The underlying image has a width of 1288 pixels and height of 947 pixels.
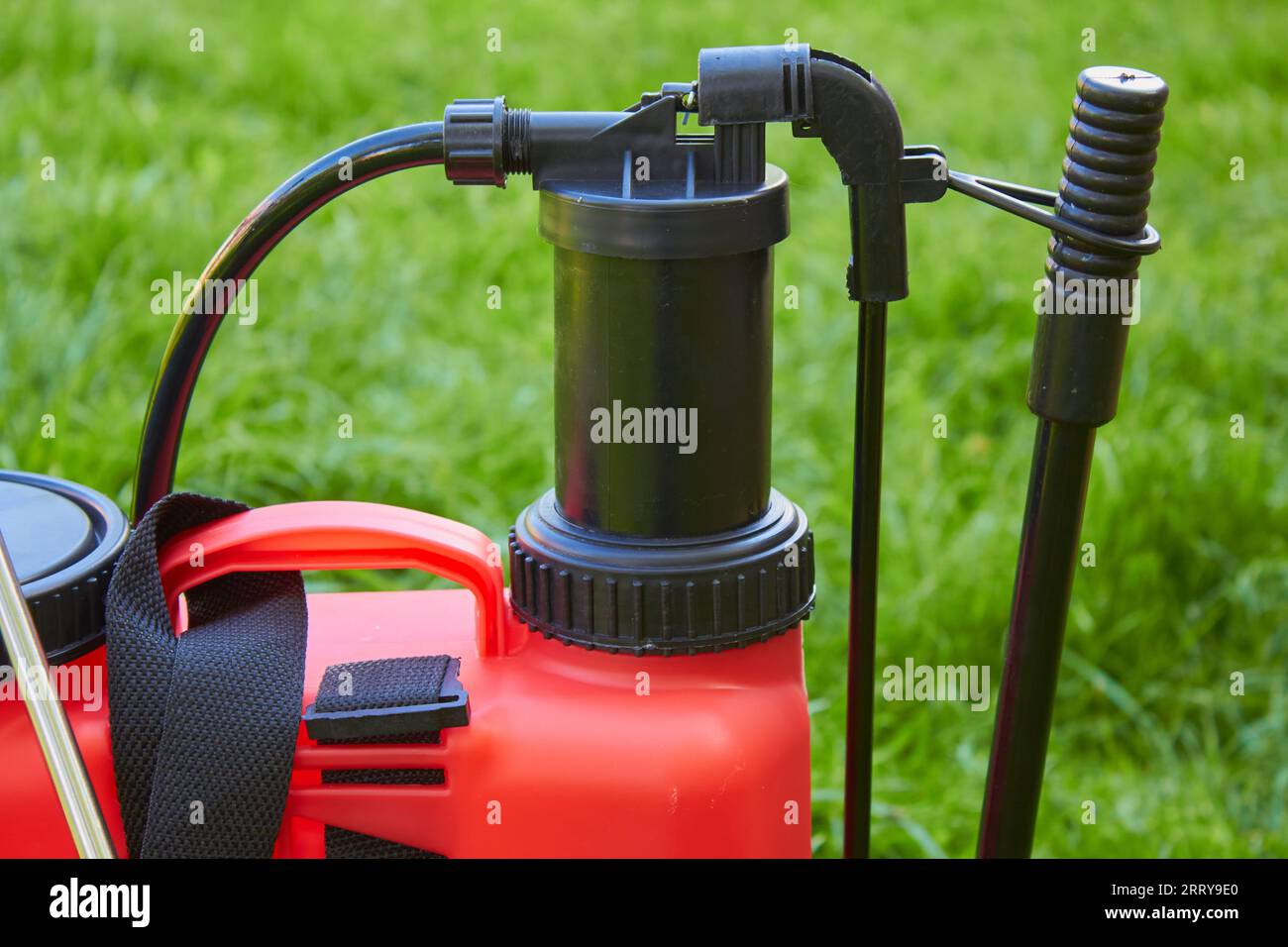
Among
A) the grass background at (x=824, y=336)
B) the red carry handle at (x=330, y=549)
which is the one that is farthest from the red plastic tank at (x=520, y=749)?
the grass background at (x=824, y=336)

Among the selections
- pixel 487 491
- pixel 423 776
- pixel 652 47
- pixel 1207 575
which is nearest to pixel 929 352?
pixel 1207 575

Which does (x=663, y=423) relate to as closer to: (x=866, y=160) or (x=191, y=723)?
(x=866, y=160)

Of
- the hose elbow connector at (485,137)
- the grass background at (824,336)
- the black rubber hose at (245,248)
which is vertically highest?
the hose elbow connector at (485,137)

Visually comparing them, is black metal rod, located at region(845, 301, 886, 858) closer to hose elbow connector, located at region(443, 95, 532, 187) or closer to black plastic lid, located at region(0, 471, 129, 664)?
hose elbow connector, located at region(443, 95, 532, 187)

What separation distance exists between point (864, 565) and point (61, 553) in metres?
0.61

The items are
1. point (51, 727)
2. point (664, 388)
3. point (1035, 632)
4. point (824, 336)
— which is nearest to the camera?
point (51, 727)

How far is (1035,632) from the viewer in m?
1.15

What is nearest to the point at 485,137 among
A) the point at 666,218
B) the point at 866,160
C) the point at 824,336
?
the point at 666,218

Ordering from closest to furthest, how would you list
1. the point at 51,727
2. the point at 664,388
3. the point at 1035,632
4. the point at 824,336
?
the point at 51,727, the point at 664,388, the point at 1035,632, the point at 824,336

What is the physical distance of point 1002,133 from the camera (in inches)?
139

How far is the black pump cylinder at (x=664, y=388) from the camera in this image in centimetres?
103

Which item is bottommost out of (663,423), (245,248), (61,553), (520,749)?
(520,749)

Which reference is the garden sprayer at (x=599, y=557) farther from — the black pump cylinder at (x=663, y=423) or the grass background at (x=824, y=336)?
the grass background at (x=824, y=336)

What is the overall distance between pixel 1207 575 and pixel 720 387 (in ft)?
4.90
